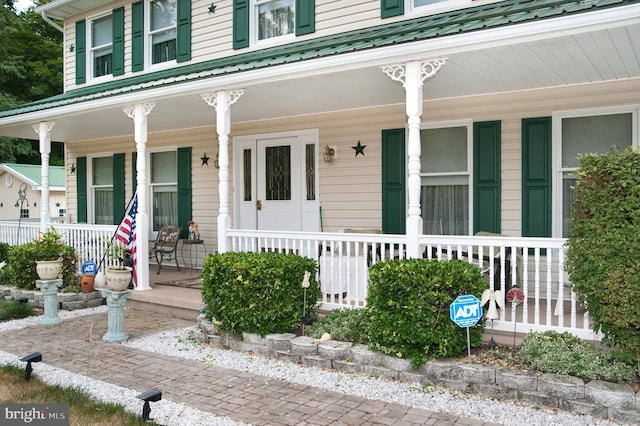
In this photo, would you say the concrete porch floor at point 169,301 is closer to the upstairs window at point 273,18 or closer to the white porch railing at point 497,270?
the white porch railing at point 497,270

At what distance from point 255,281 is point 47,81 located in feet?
77.2

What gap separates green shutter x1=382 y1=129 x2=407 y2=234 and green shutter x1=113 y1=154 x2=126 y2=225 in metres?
5.89

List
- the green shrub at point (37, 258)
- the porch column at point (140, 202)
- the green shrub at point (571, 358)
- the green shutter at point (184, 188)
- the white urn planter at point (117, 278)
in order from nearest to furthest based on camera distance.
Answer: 1. the green shrub at point (571, 358)
2. the white urn planter at point (117, 278)
3. the porch column at point (140, 202)
4. the green shrub at point (37, 258)
5. the green shutter at point (184, 188)

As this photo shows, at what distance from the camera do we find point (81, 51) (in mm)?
11258

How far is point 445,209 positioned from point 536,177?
123cm

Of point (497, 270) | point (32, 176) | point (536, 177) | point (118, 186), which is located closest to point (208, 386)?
point (497, 270)

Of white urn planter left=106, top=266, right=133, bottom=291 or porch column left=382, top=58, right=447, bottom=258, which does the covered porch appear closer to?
porch column left=382, top=58, right=447, bottom=258

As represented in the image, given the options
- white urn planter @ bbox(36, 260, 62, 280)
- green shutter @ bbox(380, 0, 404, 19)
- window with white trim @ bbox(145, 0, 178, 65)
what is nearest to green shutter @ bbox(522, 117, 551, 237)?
Result: green shutter @ bbox(380, 0, 404, 19)

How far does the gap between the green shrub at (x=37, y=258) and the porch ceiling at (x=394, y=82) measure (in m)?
2.12

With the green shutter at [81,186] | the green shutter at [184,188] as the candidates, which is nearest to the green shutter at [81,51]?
the green shutter at [81,186]

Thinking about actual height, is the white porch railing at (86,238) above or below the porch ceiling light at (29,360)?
above

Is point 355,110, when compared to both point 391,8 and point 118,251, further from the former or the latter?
point 118,251

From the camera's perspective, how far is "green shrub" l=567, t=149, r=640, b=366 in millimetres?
3623

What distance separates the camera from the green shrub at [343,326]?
4875 mm
